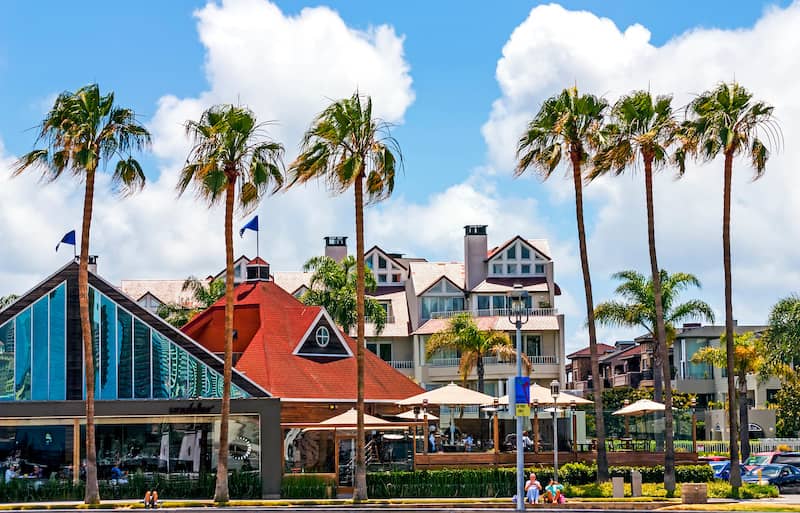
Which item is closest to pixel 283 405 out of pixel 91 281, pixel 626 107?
pixel 91 281

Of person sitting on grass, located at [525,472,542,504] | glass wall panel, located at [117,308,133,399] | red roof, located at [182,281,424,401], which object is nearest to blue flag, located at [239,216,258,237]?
red roof, located at [182,281,424,401]

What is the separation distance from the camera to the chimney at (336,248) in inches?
3797

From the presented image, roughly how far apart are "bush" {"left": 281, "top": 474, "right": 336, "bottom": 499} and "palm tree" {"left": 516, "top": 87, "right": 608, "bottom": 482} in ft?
33.3

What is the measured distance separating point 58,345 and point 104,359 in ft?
5.87

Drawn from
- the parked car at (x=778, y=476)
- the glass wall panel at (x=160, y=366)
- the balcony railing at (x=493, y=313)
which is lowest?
the parked car at (x=778, y=476)

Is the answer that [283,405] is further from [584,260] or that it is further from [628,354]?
[628,354]

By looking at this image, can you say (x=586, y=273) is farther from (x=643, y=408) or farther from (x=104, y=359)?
(x=104, y=359)

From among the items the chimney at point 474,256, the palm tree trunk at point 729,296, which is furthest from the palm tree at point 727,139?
the chimney at point 474,256

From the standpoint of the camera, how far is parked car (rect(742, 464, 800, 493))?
A: 46.9m

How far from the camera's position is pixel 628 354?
365ft

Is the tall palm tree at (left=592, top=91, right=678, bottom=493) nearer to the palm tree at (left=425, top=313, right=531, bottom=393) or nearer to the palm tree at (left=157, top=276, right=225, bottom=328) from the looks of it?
the palm tree at (left=425, top=313, right=531, bottom=393)

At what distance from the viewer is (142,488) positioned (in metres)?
44.6

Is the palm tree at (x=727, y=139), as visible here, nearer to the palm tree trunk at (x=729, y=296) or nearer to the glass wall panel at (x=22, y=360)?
the palm tree trunk at (x=729, y=296)

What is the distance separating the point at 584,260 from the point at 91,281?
61.5ft
